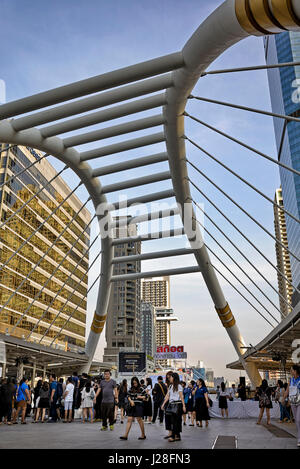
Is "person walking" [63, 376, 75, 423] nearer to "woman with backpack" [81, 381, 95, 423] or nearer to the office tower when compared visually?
"woman with backpack" [81, 381, 95, 423]

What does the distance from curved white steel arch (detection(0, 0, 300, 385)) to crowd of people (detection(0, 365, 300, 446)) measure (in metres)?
6.64

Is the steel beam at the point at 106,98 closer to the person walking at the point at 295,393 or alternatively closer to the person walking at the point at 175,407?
the person walking at the point at 175,407

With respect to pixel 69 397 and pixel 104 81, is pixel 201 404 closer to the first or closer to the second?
pixel 69 397

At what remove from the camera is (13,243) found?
60.1m

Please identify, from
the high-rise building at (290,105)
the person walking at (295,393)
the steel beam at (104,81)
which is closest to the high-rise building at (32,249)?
the steel beam at (104,81)

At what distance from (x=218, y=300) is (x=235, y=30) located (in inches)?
625

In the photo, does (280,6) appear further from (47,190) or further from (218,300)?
(47,190)

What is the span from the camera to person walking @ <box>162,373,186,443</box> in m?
9.34

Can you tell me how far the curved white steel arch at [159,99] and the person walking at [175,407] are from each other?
6731 millimetres

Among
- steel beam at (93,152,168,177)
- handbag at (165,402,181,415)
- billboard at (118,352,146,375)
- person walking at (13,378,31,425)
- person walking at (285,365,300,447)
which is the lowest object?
billboard at (118,352,146,375)

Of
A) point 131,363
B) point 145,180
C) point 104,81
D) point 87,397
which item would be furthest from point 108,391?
point 131,363

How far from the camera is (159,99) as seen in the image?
12.2 m

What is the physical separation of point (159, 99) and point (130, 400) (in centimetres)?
790

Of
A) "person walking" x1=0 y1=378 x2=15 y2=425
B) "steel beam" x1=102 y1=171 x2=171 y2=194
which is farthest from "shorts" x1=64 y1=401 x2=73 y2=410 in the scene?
"steel beam" x1=102 y1=171 x2=171 y2=194
